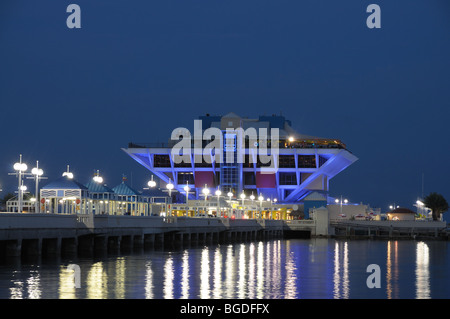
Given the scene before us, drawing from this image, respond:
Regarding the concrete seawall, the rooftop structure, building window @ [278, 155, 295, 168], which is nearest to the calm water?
the concrete seawall

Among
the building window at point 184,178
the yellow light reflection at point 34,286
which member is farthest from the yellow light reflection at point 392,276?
the building window at point 184,178

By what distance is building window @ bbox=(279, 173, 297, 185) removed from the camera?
144 m

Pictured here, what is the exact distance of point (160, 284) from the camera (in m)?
38.6

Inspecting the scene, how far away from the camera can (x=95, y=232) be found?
54.6 m

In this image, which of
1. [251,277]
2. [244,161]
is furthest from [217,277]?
[244,161]

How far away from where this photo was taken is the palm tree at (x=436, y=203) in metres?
144

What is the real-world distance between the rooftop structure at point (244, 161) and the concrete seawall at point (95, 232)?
47623 mm

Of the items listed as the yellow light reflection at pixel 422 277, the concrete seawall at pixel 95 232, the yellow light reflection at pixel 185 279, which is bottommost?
the yellow light reflection at pixel 422 277

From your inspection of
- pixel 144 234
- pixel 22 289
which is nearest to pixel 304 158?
pixel 144 234

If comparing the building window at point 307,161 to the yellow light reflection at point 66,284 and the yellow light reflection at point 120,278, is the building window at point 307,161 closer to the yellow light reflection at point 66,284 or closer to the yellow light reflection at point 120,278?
the yellow light reflection at point 120,278

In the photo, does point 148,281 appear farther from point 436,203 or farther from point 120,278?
point 436,203

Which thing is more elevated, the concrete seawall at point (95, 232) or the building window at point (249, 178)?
the building window at point (249, 178)

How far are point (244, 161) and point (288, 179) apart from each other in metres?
9.30
